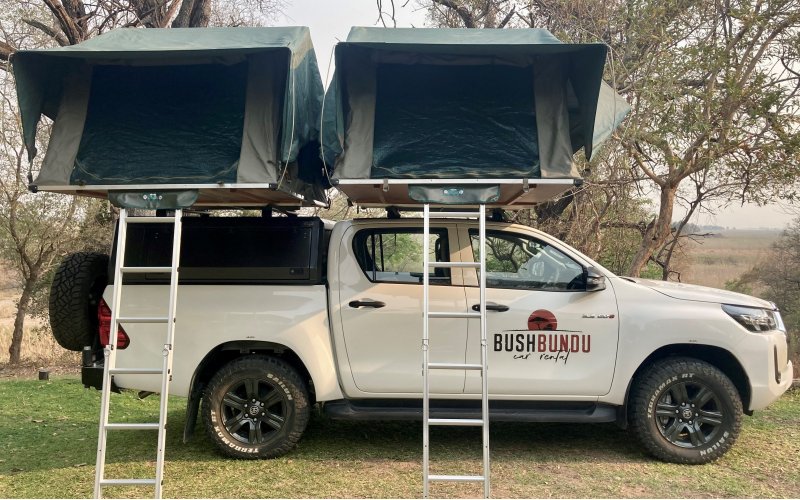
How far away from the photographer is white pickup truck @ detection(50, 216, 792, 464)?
516 cm

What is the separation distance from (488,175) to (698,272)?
9.21 metres

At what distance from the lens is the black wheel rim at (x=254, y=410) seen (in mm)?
5250

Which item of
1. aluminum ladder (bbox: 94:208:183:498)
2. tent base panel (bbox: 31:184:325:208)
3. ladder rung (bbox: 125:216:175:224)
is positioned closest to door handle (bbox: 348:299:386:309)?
tent base panel (bbox: 31:184:325:208)

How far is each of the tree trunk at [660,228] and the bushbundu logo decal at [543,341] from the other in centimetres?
408

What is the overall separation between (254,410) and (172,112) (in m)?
2.46

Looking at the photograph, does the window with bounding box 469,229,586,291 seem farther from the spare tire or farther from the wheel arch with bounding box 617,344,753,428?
the spare tire

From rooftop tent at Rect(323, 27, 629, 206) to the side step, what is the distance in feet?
5.74

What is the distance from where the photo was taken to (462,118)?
5062 mm

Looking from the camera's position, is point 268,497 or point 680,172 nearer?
point 268,497

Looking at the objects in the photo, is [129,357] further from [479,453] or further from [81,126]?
[479,453]

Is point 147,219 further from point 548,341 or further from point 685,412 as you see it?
point 685,412

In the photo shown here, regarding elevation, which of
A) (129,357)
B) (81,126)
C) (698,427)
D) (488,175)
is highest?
(81,126)

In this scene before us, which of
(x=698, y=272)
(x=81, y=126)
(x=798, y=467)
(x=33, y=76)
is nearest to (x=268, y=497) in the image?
(x=81, y=126)

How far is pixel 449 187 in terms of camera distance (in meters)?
4.83
